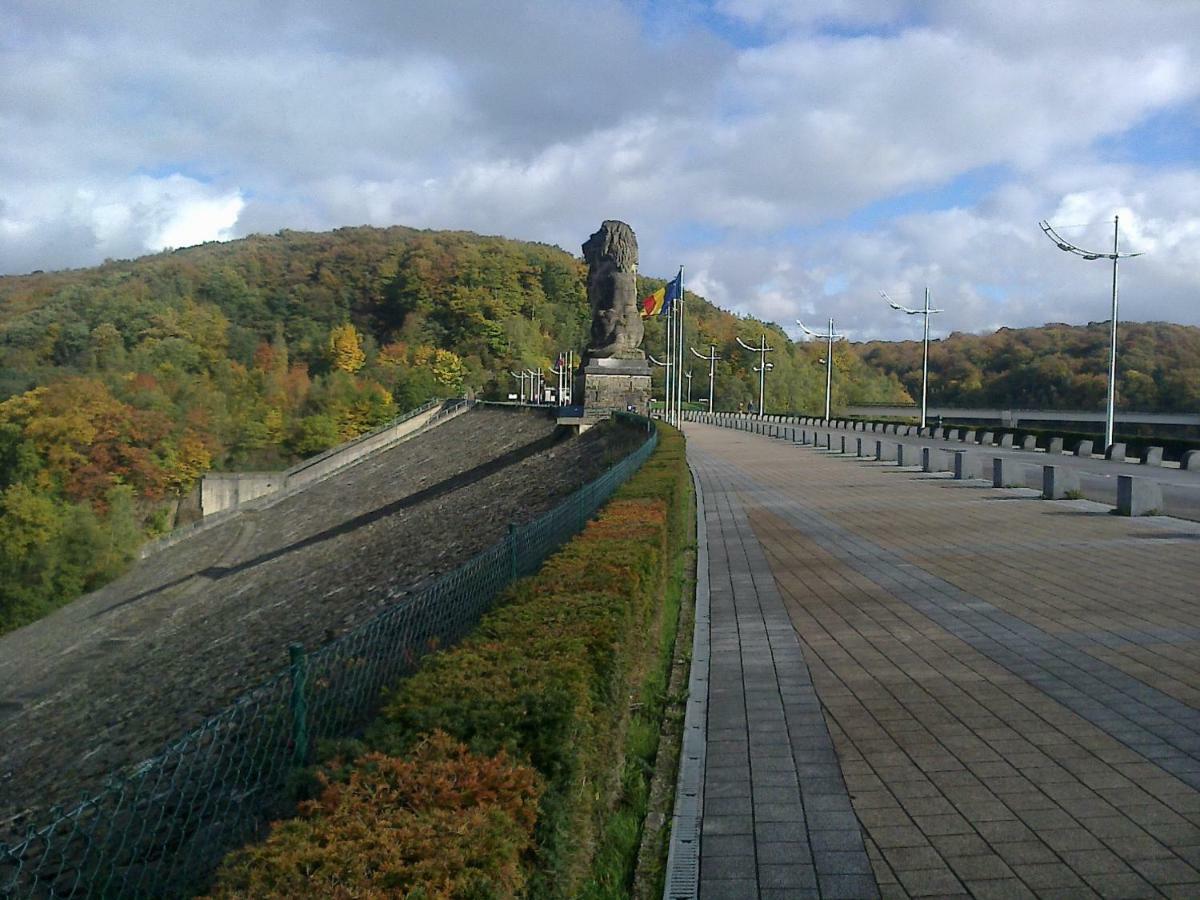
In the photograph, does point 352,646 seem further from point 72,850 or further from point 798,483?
point 798,483

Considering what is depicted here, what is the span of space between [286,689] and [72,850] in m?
1.51

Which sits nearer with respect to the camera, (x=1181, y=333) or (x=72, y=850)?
(x=72, y=850)

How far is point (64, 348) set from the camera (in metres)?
84.2

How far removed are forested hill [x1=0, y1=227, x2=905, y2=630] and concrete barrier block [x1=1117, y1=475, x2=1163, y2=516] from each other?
36.7 m

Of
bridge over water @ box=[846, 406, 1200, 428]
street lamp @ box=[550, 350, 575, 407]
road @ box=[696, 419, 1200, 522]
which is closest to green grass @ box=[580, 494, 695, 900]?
road @ box=[696, 419, 1200, 522]

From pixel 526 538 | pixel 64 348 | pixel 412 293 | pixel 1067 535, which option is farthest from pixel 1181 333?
pixel 64 348

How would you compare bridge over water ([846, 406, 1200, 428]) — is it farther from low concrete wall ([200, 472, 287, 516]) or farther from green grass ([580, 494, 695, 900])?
green grass ([580, 494, 695, 900])

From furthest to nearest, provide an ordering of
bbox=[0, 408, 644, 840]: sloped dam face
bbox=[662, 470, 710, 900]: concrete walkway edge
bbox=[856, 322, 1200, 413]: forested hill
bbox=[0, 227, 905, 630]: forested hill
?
1. bbox=[856, 322, 1200, 413]: forested hill
2. bbox=[0, 227, 905, 630]: forested hill
3. bbox=[0, 408, 644, 840]: sloped dam face
4. bbox=[662, 470, 710, 900]: concrete walkway edge

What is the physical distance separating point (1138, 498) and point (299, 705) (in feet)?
44.6

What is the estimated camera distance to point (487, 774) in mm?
3252

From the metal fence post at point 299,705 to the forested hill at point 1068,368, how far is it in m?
75.9

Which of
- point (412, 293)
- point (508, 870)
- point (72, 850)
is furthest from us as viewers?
point (412, 293)

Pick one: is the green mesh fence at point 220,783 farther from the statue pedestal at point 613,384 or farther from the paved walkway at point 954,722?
the statue pedestal at point 613,384

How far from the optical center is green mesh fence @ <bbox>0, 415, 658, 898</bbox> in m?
3.33
